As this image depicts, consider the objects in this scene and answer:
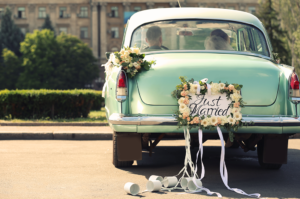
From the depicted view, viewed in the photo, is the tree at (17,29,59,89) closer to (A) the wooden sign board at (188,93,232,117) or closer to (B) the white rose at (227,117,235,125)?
(A) the wooden sign board at (188,93,232,117)

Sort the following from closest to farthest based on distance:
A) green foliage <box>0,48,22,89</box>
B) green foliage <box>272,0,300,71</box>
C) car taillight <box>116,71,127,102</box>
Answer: car taillight <box>116,71,127,102</box> < green foliage <box>272,0,300,71</box> < green foliage <box>0,48,22,89</box>

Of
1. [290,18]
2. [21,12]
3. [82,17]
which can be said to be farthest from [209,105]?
[21,12]

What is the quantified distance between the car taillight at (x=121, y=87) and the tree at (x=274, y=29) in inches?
1719

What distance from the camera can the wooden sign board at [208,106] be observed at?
16.2 feet

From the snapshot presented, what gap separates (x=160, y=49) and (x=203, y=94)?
1.34m

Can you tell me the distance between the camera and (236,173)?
5855 mm

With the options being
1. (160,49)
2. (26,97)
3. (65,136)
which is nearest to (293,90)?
(160,49)

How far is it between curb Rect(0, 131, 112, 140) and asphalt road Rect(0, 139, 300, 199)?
1779 mm

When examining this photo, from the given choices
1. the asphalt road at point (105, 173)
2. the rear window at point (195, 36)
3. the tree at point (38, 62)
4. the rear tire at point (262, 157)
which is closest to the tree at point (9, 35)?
the tree at point (38, 62)

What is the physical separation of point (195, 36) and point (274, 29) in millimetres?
43130

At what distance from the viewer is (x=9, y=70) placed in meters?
63.8

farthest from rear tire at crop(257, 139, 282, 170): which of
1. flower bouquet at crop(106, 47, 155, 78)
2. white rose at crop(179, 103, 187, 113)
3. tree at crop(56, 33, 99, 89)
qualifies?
tree at crop(56, 33, 99, 89)

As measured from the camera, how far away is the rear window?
6078mm

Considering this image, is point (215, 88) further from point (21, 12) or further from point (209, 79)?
point (21, 12)
